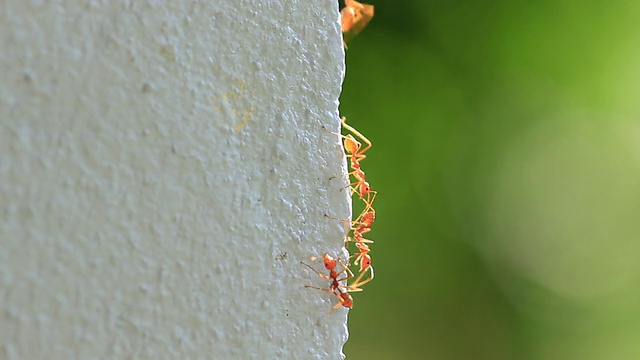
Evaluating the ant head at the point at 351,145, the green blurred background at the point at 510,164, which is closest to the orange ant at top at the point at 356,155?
the ant head at the point at 351,145

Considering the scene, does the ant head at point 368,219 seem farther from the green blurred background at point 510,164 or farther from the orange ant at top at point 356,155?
the green blurred background at point 510,164

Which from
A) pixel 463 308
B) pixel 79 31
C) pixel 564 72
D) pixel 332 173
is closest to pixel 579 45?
pixel 564 72

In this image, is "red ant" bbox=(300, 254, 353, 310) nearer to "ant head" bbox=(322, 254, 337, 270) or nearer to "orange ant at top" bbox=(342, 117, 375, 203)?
"ant head" bbox=(322, 254, 337, 270)

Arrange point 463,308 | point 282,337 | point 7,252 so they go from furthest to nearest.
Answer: point 463,308 < point 282,337 < point 7,252

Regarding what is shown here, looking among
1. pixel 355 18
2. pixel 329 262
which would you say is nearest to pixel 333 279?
pixel 329 262

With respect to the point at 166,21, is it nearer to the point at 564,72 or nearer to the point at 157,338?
the point at 157,338

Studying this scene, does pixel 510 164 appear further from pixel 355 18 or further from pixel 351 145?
pixel 351 145

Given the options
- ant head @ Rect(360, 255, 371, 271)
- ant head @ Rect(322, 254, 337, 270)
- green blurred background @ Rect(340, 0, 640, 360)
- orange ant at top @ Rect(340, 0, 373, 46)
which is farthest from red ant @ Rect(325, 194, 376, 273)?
green blurred background @ Rect(340, 0, 640, 360)
